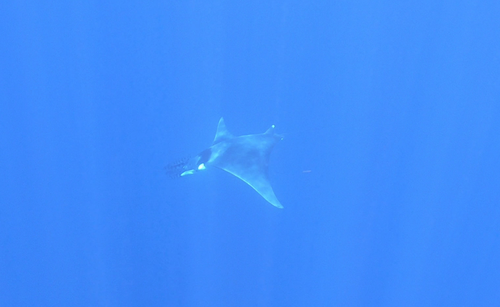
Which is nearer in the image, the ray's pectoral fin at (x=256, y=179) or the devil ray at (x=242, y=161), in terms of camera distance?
the ray's pectoral fin at (x=256, y=179)

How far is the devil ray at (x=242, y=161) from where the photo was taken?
3.61 m

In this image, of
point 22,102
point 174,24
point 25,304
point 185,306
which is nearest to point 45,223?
point 25,304

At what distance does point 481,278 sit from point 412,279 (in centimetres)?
148

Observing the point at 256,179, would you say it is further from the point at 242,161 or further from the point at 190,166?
the point at 190,166

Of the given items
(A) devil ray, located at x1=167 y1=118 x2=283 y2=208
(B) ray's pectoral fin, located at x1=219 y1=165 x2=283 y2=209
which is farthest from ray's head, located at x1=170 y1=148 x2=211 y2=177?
(B) ray's pectoral fin, located at x1=219 y1=165 x2=283 y2=209

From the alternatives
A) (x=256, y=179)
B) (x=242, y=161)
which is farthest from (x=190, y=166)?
(x=256, y=179)

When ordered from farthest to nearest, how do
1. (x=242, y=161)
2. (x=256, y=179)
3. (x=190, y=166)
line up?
(x=242, y=161) → (x=190, y=166) → (x=256, y=179)

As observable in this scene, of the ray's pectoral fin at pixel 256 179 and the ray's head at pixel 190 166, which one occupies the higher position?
the ray's head at pixel 190 166

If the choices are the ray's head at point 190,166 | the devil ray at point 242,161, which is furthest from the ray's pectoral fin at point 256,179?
the ray's head at point 190,166

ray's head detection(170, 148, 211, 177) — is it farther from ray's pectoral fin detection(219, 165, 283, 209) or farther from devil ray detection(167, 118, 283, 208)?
ray's pectoral fin detection(219, 165, 283, 209)

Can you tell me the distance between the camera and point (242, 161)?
3895 mm

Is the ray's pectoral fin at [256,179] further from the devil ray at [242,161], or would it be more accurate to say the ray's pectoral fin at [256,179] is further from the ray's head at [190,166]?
the ray's head at [190,166]

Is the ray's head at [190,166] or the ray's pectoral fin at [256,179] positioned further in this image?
the ray's head at [190,166]

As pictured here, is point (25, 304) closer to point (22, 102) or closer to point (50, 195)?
point (50, 195)
